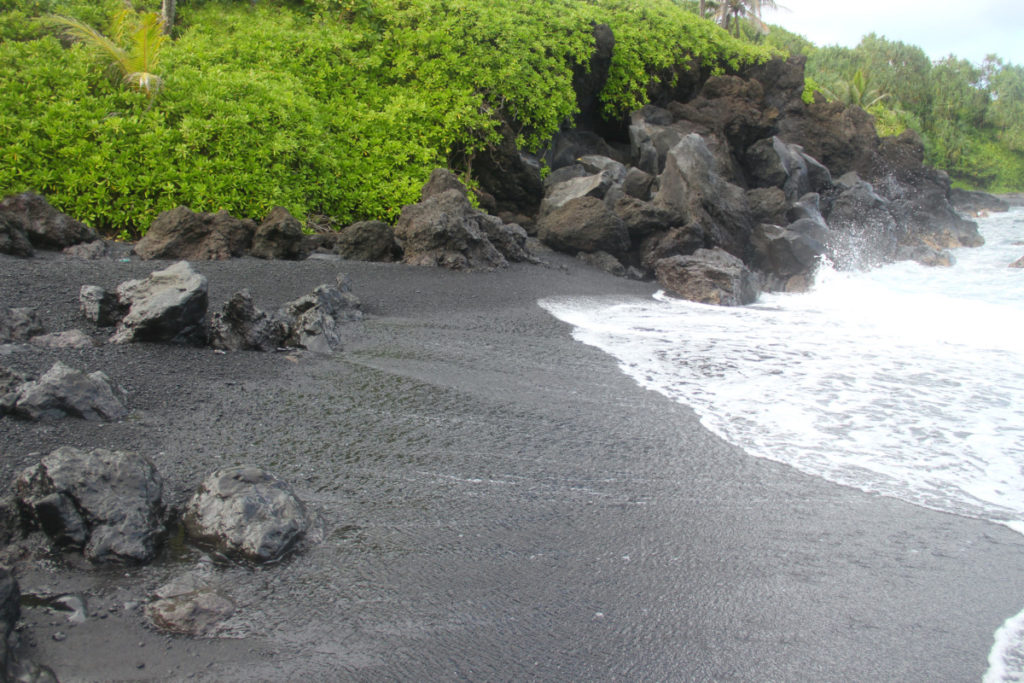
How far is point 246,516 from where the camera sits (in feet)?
7.91

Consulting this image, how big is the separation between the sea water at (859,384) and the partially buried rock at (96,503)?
274cm

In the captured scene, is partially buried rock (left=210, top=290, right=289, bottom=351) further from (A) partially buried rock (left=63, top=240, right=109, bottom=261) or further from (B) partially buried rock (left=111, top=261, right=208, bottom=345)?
(A) partially buried rock (left=63, top=240, right=109, bottom=261)

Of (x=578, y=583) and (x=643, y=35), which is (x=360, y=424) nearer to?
(x=578, y=583)

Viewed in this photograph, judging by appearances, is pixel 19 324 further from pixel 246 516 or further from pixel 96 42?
pixel 96 42

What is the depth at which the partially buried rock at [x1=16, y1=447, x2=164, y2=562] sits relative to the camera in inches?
89.2

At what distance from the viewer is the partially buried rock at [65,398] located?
9.84 ft

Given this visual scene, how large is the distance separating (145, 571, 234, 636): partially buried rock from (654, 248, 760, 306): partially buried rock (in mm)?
7535

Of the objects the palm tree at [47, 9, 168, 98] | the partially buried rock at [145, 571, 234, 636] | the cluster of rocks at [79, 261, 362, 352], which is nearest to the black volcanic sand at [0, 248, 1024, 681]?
the partially buried rock at [145, 571, 234, 636]

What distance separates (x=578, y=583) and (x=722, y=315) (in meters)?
6.00

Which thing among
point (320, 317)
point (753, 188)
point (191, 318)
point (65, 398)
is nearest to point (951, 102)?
point (753, 188)

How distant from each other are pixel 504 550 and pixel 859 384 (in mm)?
3673

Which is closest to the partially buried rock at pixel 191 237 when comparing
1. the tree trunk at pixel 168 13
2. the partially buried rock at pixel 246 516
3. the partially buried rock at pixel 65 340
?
the partially buried rock at pixel 65 340

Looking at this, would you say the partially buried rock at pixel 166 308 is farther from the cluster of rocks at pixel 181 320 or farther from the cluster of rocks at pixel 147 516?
the cluster of rocks at pixel 147 516

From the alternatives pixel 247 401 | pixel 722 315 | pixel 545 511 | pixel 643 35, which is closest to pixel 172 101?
pixel 247 401
